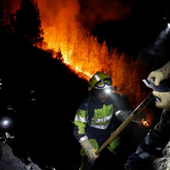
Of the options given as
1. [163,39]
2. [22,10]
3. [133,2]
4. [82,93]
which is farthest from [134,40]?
[22,10]

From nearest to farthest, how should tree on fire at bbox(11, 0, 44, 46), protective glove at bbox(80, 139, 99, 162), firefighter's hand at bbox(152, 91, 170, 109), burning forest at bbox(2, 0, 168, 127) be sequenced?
firefighter's hand at bbox(152, 91, 170, 109) → protective glove at bbox(80, 139, 99, 162) → tree on fire at bbox(11, 0, 44, 46) → burning forest at bbox(2, 0, 168, 127)

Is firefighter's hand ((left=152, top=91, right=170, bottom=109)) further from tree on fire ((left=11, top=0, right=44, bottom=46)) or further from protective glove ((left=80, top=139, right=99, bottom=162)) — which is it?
tree on fire ((left=11, top=0, right=44, bottom=46))

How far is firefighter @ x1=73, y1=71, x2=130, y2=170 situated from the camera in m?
3.98

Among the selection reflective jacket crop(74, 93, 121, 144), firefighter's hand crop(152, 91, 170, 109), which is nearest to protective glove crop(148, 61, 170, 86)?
firefighter's hand crop(152, 91, 170, 109)

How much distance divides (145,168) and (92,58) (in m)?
49.4

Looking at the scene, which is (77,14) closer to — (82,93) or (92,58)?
(92,58)

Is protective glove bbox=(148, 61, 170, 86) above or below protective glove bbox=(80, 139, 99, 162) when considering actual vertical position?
above

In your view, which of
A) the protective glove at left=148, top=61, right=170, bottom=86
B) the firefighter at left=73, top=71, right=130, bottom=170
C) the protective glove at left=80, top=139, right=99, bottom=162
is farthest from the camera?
the firefighter at left=73, top=71, right=130, bottom=170

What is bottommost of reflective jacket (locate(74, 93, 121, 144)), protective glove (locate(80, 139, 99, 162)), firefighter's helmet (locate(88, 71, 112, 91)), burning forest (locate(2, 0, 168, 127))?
protective glove (locate(80, 139, 99, 162))

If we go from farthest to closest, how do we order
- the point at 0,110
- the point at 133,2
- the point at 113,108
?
the point at 133,2
the point at 0,110
the point at 113,108

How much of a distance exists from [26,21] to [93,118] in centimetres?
4226

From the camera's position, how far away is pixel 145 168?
2.72 meters

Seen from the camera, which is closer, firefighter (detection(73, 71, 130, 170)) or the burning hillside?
firefighter (detection(73, 71, 130, 170))

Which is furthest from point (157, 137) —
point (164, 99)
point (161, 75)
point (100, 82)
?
point (100, 82)
